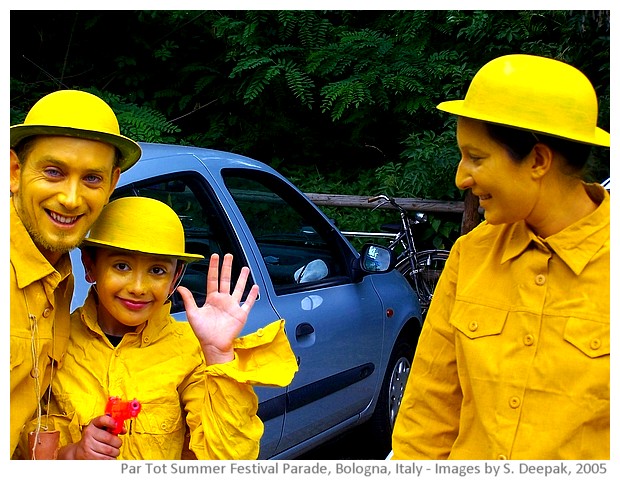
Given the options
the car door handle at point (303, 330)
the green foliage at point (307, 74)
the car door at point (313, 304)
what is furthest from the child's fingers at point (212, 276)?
the green foliage at point (307, 74)

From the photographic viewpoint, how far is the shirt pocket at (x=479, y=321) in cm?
191

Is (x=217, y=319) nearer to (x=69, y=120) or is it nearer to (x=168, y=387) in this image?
(x=168, y=387)

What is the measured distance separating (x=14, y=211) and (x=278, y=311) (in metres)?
1.74

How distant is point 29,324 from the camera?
6.88ft

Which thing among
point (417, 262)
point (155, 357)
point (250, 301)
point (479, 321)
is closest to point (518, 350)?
point (479, 321)

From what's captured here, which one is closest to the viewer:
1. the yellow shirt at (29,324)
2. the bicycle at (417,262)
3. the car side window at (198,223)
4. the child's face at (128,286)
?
the yellow shirt at (29,324)

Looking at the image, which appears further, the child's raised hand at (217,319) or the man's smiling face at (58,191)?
the child's raised hand at (217,319)

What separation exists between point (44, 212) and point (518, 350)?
4.04ft

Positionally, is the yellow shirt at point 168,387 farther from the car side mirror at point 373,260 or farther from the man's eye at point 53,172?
the car side mirror at point 373,260

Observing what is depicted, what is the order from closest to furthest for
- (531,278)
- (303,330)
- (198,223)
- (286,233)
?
(531,278) → (198,223) → (303,330) → (286,233)

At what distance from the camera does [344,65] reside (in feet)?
28.3

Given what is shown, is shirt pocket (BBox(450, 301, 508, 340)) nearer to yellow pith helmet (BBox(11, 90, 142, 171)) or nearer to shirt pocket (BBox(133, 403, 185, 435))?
shirt pocket (BBox(133, 403, 185, 435))

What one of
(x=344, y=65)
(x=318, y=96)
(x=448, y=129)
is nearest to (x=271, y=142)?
(x=318, y=96)
